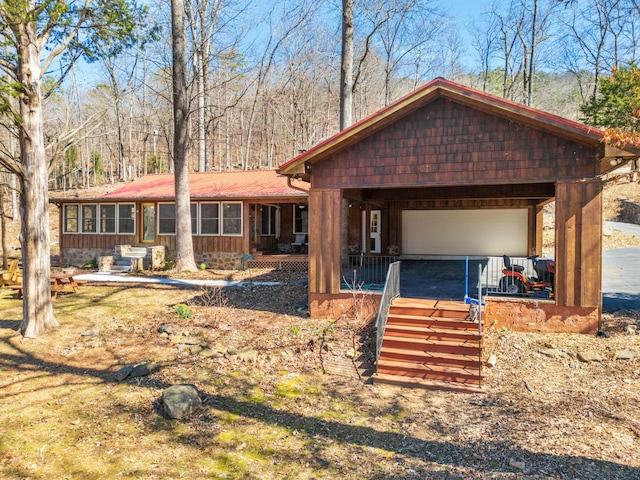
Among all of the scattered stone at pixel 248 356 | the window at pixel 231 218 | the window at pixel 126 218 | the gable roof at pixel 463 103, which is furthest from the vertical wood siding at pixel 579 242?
the window at pixel 126 218

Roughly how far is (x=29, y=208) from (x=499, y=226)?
14.8 m

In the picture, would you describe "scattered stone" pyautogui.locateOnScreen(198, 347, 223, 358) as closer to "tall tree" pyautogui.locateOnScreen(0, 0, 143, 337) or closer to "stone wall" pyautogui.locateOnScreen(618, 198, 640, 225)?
"tall tree" pyautogui.locateOnScreen(0, 0, 143, 337)

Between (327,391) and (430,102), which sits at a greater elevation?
(430,102)

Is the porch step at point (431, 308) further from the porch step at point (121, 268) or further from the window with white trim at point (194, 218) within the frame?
the porch step at point (121, 268)

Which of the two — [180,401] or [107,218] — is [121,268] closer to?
[107,218]

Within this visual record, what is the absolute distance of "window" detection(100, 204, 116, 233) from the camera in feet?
58.0

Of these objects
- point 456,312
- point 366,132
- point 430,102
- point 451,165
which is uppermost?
point 430,102

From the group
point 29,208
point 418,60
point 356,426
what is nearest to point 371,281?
point 356,426

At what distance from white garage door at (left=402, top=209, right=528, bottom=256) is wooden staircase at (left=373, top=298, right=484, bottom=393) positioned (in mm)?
8750

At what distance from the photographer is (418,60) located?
2722 centimetres

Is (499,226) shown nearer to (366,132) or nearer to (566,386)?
(366,132)

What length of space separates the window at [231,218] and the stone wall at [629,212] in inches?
917

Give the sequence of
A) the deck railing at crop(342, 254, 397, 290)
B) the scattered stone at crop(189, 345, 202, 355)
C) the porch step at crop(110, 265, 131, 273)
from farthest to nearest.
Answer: the porch step at crop(110, 265, 131, 273) < the deck railing at crop(342, 254, 397, 290) < the scattered stone at crop(189, 345, 202, 355)

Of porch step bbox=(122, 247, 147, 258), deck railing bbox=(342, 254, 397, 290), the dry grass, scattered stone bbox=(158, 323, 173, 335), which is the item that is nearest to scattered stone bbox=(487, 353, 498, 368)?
the dry grass
